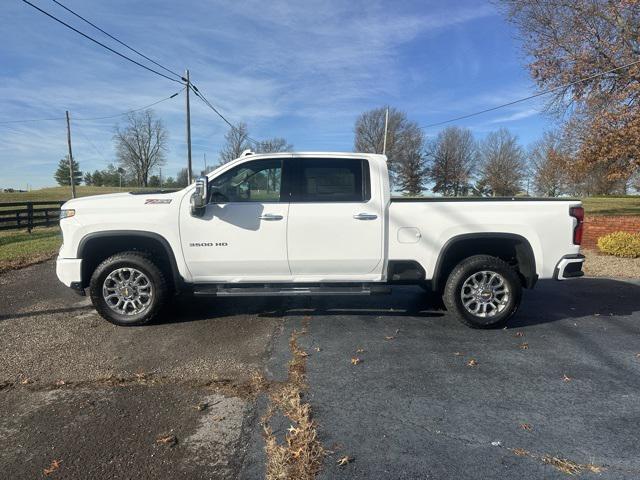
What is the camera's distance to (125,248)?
16.8 ft

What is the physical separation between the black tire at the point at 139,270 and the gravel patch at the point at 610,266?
7.78 meters

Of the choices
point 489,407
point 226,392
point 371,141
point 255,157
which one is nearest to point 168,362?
point 226,392

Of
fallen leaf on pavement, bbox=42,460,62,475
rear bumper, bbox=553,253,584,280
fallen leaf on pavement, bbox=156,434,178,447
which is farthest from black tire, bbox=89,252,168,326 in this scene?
rear bumper, bbox=553,253,584,280

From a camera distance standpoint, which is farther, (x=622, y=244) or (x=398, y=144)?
(x=398, y=144)

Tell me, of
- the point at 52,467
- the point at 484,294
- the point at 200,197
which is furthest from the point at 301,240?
the point at 52,467

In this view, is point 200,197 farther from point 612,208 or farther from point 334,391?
point 612,208

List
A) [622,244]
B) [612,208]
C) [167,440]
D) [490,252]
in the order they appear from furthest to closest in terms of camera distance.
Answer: [612,208] < [622,244] < [490,252] < [167,440]

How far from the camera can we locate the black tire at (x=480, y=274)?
16.2 ft

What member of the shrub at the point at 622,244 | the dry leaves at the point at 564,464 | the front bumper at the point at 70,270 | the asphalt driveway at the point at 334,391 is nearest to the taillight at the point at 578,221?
the asphalt driveway at the point at 334,391

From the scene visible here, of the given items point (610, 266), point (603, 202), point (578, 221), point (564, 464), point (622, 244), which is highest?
point (603, 202)

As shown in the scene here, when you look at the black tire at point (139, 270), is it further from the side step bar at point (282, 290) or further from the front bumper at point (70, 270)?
the side step bar at point (282, 290)

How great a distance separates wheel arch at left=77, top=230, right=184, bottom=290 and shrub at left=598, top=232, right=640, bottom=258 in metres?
9.59

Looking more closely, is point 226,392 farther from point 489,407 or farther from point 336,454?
point 489,407

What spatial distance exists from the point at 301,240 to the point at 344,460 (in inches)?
105
